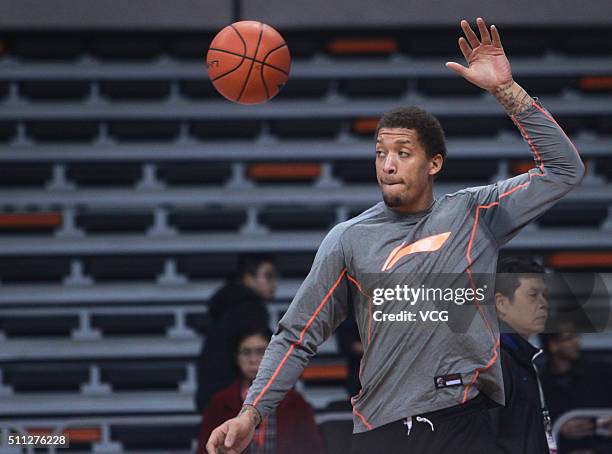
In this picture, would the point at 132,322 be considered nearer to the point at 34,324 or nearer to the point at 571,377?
the point at 34,324

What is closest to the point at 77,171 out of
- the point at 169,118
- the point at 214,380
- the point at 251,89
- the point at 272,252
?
the point at 169,118

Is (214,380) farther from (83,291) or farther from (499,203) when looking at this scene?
(499,203)

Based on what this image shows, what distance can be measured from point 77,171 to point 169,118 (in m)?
0.83

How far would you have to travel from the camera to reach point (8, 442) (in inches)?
225

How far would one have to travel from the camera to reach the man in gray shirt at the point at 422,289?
10.3ft

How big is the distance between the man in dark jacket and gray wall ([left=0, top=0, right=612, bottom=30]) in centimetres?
404

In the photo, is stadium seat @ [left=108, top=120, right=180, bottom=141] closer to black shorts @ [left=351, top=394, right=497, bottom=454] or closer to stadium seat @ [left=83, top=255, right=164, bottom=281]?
stadium seat @ [left=83, top=255, right=164, bottom=281]

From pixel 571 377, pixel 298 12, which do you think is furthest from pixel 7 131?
pixel 571 377

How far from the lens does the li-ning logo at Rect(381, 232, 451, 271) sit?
323cm

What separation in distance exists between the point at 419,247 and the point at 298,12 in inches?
186

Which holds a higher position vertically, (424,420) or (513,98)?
(513,98)

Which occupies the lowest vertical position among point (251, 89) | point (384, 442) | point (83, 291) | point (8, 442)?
point (8, 442)

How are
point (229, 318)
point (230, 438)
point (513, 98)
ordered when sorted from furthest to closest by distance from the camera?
point (229, 318), point (513, 98), point (230, 438)

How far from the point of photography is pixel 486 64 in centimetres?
328
